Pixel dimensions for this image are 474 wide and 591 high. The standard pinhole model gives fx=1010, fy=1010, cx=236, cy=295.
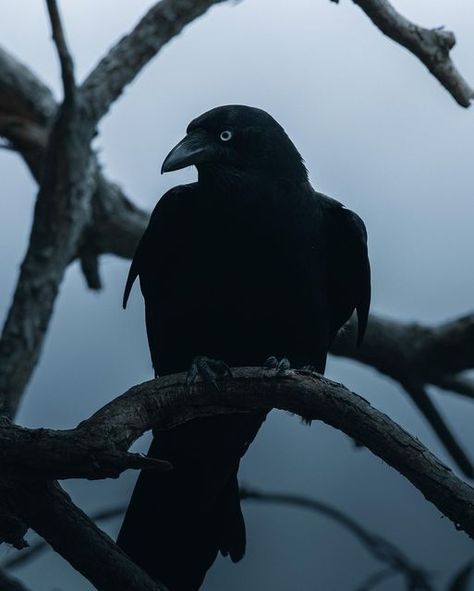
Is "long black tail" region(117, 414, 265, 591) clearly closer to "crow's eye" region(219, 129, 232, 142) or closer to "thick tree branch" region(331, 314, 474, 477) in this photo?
"crow's eye" region(219, 129, 232, 142)

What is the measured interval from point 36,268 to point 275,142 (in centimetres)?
145

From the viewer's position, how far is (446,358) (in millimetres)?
5254

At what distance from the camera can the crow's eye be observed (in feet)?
11.3

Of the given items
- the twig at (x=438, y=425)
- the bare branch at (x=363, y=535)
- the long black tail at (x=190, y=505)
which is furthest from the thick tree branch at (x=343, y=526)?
the long black tail at (x=190, y=505)

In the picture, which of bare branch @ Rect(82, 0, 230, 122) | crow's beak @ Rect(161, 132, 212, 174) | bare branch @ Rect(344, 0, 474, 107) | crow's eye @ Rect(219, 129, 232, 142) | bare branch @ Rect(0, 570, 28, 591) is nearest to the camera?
bare branch @ Rect(0, 570, 28, 591)

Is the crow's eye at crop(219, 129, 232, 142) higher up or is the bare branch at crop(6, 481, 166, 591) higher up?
the crow's eye at crop(219, 129, 232, 142)

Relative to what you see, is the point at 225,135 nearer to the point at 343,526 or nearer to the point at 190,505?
the point at 190,505

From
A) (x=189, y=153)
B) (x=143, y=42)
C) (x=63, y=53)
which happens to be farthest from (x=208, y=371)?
(x=143, y=42)

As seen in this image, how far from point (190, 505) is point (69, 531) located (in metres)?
0.91

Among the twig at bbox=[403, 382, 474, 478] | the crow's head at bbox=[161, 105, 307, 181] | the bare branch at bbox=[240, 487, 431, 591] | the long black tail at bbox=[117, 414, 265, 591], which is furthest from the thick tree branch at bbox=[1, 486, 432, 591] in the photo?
the crow's head at bbox=[161, 105, 307, 181]

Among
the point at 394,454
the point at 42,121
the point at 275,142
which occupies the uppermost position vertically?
the point at 42,121

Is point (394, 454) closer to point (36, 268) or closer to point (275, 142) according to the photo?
point (275, 142)

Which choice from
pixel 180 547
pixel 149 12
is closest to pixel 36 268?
pixel 149 12

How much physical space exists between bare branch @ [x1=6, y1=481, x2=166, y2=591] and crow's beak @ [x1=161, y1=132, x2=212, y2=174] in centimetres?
124
